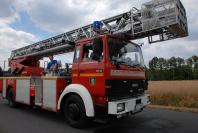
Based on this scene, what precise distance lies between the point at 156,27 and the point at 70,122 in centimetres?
367

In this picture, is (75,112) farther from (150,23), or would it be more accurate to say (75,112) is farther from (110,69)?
(150,23)

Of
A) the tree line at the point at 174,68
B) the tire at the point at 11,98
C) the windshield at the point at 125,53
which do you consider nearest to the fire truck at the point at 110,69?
the windshield at the point at 125,53

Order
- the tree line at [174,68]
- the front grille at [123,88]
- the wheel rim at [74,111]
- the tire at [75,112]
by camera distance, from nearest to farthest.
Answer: the front grille at [123,88] → the tire at [75,112] → the wheel rim at [74,111] → the tree line at [174,68]

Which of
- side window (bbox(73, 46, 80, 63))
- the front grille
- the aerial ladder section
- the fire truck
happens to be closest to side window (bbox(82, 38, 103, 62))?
the fire truck

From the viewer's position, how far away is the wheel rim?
6.73m

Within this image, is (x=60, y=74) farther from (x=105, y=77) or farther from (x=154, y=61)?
(x=154, y=61)

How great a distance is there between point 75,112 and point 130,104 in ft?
5.25

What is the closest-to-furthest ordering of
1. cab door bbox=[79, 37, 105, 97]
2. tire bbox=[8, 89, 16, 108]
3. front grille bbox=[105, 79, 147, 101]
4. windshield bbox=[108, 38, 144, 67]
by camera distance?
front grille bbox=[105, 79, 147, 101] < cab door bbox=[79, 37, 105, 97] < windshield bbox=[108, 38, 144, 67] < tire bbox=[8, 89, 16, 108]

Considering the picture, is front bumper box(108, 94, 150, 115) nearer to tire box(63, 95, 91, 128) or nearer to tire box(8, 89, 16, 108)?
tire box(63, 95, 91, 128)

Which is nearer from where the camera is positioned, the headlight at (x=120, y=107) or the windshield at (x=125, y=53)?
the headlight at (x=120, y=107)

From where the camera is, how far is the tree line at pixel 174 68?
90750 millimetres

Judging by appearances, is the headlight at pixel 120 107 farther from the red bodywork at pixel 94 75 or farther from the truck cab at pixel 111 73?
the red bodywork at pixel 94 75

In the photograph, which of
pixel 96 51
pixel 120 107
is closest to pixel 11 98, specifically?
pixel 96 51

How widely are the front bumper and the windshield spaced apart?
1.01 metres
